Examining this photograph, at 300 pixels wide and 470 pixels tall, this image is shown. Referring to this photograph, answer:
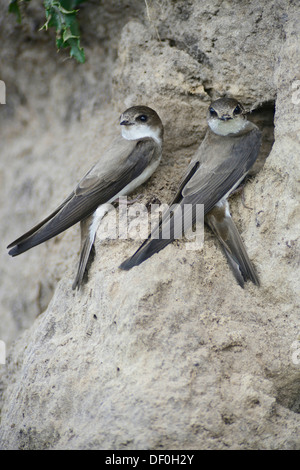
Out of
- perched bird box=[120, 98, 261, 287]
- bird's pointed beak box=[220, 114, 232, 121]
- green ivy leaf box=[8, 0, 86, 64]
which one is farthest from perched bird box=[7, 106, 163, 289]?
green ivy leaf box=[8, 0, 86, 64]

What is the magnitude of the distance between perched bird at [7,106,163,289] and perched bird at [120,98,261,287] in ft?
0.70

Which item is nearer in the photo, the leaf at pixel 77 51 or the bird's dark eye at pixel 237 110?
the bird's dark eye at pixel 237 110

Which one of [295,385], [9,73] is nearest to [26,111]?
[9,73]

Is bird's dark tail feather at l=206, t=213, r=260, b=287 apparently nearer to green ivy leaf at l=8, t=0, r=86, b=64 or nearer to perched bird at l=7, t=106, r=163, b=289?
perched bird at l=7, t=106, r=163, b=289

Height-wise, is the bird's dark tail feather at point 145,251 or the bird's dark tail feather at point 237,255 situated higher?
the bird's dark tail feather at point 145,251

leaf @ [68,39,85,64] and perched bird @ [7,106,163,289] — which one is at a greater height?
leaf @ [68,39,85,64]

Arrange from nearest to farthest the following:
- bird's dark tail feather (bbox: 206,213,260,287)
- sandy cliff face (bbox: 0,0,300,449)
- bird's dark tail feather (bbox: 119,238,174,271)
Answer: sandy cliff face (bbox: 0,0,300,449) → bird's dark tail feather (bbox: 119,238,174,271) → bird's dark tail feather (bbox: 206,213,260,287)

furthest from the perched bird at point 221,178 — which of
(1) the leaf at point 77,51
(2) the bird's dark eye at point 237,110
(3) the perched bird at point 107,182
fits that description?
(1) the leaf at point 77,51

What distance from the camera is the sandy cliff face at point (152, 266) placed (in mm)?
1899

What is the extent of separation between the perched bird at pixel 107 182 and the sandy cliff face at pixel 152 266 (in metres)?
0.10

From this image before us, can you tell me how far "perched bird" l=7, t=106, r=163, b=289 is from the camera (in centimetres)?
239

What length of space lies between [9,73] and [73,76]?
14.2 inches

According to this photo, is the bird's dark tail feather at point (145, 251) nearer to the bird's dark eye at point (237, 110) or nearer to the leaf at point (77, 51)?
the bird's dark eye at point (237, 110)

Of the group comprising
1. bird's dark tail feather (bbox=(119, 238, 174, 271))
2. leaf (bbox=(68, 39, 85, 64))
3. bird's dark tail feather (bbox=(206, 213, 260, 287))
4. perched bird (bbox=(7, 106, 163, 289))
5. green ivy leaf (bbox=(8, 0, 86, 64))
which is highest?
green ivy leaf (bbox=(8, 0, 86, 64))
